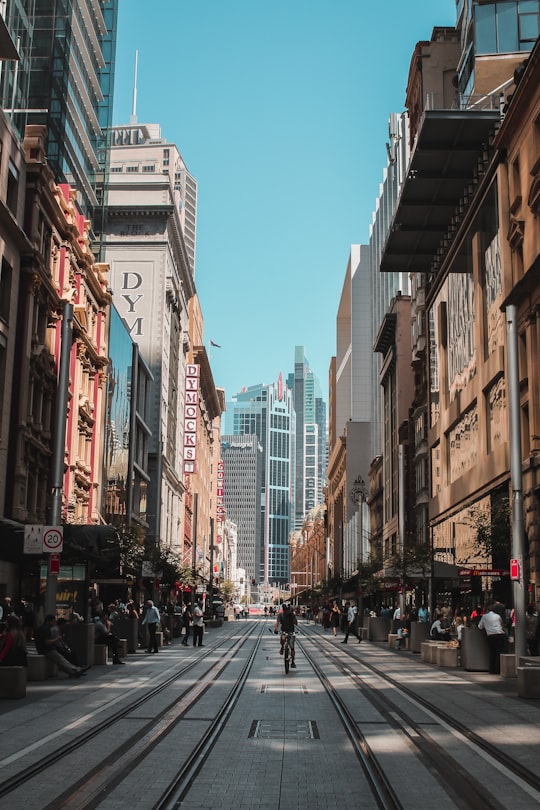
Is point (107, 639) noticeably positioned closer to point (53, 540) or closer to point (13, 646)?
point (53, 540)

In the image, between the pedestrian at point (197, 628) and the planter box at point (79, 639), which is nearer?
the planter box at point (79, 639)

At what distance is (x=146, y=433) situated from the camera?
83.7 meters

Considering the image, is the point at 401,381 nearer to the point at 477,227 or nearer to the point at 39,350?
the point at 477,227

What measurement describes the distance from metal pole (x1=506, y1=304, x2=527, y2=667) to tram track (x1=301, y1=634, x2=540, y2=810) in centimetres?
300

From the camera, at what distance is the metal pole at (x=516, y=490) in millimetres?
22094

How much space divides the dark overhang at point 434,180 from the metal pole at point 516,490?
67.3 feet

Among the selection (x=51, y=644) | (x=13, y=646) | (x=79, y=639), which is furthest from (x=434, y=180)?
(x=13, y=646)

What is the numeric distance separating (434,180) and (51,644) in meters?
32.8


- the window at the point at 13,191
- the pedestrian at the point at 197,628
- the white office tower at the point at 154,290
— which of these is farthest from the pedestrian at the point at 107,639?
the white office tower at the point at 154,290

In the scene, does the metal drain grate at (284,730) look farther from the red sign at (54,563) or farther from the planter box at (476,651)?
the planter box at (476,651)

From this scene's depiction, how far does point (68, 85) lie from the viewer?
62.7 meters

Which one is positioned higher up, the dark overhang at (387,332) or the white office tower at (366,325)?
the white office tower at (366,325)

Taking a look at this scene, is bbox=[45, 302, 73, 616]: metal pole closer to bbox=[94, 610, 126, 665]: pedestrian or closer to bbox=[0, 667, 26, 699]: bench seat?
bbox=[94, 610, 126, 665]: pedestrian

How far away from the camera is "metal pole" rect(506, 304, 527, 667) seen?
2209 centimetres
